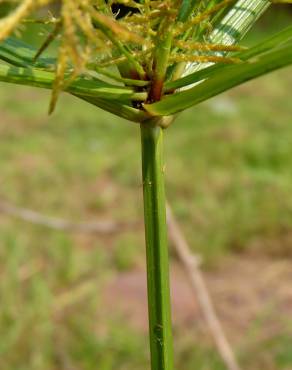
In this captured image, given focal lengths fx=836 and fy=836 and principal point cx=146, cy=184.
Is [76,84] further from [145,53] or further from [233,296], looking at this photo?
[233,296]

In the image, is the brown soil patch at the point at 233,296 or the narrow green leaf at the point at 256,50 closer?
the narrow green leaf at the point at 256,50

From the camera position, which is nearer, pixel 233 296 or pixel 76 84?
pixel 76 84

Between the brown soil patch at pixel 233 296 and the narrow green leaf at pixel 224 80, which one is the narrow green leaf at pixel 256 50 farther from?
the brown soil patch at pixel 233 296

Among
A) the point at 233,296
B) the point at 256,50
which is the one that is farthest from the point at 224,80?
the point at 233,296

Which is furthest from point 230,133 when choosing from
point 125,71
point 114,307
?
point 125,71

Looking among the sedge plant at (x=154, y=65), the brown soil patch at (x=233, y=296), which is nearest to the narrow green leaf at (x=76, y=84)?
the sedge plant at (x=154, y=65)

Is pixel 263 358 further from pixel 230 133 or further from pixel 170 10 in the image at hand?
pixel 230 133

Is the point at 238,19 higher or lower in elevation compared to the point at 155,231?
higher

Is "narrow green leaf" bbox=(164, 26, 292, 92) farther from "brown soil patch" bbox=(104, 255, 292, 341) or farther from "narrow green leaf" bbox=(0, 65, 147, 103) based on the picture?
"brown soil patch" bbox=(104, 255, 292, 341)
